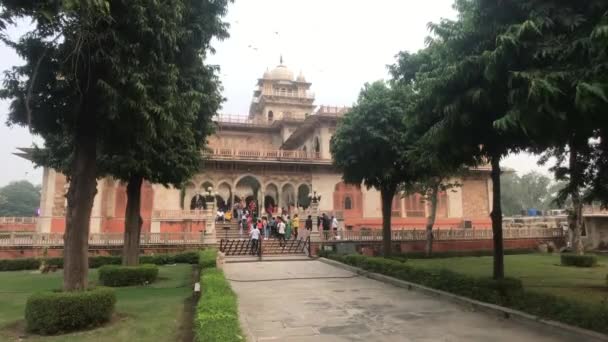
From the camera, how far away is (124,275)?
1267cm

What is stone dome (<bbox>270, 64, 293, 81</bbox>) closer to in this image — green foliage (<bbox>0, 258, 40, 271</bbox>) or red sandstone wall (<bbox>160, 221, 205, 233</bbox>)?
red sandstone wall (<bbox>160, 221, 205, 233</bbox>)

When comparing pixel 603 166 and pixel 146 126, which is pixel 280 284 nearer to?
pixel 146 126

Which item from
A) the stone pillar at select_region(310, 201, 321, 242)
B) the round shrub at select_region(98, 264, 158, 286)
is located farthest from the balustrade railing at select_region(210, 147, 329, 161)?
the round shrub at select_region(98, 264, 158, 286)

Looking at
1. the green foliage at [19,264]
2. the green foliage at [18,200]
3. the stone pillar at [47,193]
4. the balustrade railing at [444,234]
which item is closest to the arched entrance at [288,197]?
the balustrade railing at [444,234]

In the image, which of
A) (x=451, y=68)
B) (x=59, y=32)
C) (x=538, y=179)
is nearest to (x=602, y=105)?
(x=451, y=68)

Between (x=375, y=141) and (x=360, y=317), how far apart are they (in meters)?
8.99

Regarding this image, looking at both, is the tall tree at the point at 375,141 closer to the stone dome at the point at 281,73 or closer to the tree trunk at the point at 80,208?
the tree trunk at the point at 80,208

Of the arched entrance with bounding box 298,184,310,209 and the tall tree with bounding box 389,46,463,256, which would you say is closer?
the tall tree with bounding box 389,46,463,256

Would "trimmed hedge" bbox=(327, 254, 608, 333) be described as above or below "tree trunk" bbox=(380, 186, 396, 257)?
below

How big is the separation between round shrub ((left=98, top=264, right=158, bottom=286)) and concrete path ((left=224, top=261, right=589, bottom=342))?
284 centimetres

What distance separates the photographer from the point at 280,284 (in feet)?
41.0

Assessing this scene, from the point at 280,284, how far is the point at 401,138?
6.96 m

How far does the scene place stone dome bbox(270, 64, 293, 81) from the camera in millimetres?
46844

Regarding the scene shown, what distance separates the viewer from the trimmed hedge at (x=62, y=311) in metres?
7.01
